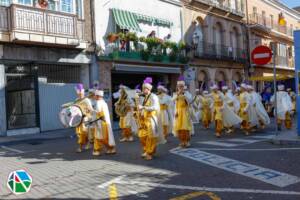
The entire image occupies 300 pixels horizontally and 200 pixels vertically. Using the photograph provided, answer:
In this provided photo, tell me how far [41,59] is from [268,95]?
13.7 meters

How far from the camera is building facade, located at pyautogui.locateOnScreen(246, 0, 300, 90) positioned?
37.3 m

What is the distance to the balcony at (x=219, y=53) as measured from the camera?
29.0m

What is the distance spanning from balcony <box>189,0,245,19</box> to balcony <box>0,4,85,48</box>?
498 inches

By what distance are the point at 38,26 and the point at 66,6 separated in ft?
9.26

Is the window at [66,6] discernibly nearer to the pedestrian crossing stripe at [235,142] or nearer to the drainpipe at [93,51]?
the drainpipe at [93,51]

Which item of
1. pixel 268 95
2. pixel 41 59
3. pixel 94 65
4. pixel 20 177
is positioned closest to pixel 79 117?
pixel 20 177

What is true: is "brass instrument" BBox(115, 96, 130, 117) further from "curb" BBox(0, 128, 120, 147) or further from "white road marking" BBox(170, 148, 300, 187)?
"curb" BBox(0, 128, 120, 147)

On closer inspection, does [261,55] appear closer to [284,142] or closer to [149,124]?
[284,142]

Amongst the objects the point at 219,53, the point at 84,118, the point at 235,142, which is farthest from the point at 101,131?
the point at 219,53

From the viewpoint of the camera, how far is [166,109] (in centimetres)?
1388

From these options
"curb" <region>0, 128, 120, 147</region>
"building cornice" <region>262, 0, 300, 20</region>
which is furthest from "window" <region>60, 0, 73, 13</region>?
"building cornice" <region>262, 0, 300, 20</region>

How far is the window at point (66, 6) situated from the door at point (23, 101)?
3675 mm

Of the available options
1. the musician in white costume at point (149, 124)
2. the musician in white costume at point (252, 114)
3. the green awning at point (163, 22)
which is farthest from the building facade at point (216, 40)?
the musician in white costume at point (149, 124)

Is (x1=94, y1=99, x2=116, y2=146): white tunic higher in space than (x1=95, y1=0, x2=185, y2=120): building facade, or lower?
lower
